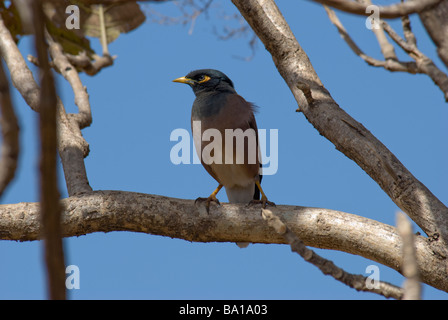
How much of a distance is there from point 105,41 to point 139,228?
3099mm

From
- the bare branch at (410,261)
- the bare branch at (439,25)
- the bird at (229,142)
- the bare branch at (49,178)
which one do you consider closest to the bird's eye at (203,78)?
the bird at (229,142)

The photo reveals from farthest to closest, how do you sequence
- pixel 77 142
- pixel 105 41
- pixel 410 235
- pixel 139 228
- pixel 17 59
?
pixel 105 41
pixel 17 59
pixel 77 142
pixel 139 228
pixel 410 235

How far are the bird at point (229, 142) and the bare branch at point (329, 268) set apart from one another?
86.3 inches

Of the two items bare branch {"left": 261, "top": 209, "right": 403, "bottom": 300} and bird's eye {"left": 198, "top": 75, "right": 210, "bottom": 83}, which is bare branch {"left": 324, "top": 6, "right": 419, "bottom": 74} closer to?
bird's eye {"left": 198, "top": 75, "right": 210, "bottom": 83}

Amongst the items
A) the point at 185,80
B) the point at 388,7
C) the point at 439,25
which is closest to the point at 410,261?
the point at 388,7

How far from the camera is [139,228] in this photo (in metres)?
3.22

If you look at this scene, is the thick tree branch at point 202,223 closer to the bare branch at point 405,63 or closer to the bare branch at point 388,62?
the bare branch at point 405,63

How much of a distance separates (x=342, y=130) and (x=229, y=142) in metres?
1.45

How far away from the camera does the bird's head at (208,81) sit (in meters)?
4.90

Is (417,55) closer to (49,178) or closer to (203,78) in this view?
(203,78)

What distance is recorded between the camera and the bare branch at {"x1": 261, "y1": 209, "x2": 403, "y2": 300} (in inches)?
77.3

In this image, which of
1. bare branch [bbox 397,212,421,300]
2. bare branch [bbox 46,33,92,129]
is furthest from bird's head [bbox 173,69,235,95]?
bare branch [bbox 397,212,421,300]
